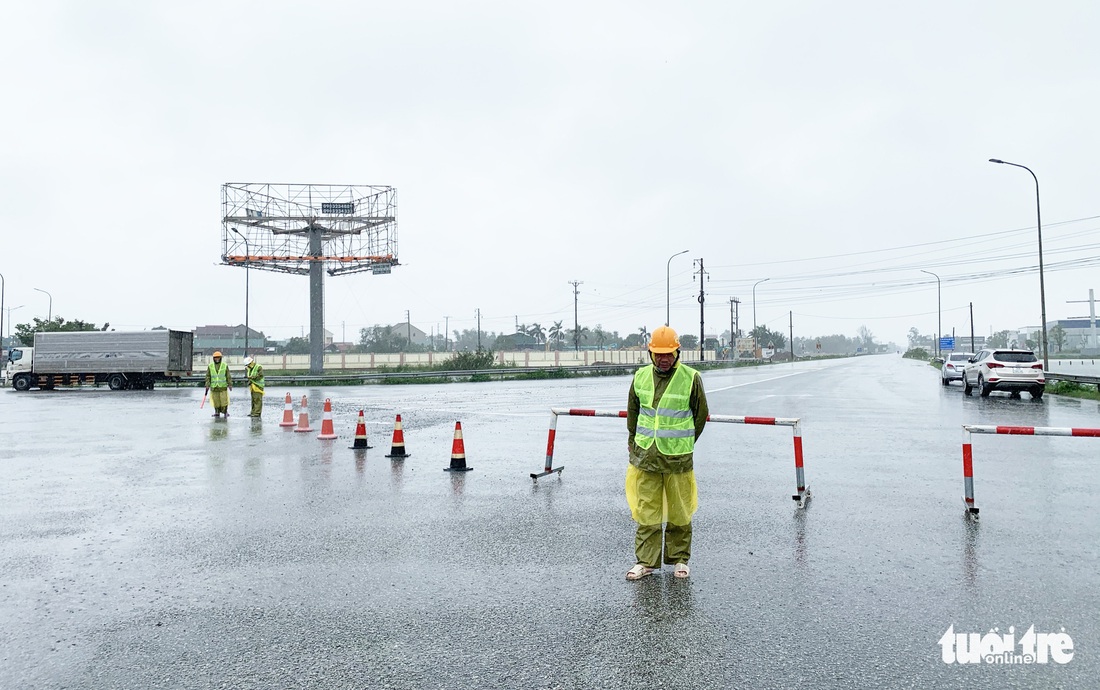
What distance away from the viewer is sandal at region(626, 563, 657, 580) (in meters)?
5.16

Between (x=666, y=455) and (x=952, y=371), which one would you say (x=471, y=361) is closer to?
(x=952, y=371)

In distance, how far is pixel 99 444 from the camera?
13320 millimetres

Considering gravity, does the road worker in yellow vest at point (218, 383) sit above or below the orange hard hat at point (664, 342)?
below

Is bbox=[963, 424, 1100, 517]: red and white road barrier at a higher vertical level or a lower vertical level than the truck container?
lower

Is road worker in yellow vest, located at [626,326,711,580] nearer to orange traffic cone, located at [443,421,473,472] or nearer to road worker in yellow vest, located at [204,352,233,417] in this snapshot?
orange traffic cone, located at [443,421,473,472]

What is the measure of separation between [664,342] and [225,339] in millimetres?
143140

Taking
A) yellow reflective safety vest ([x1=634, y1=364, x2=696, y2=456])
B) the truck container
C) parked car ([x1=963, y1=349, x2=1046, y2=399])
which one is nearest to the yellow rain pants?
yellow reflective safety vest ([x1=634, y1=364, x2=696, y2=456])

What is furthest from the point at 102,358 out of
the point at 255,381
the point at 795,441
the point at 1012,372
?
the point at 1012,372

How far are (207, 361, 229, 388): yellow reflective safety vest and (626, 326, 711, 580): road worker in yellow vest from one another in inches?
588

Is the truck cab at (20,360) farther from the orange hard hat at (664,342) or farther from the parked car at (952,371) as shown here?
the parked car at (952,371)

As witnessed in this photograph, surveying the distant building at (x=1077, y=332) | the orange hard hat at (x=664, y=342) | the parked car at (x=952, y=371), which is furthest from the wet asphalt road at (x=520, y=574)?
the distant building at (x=1077, y=332)

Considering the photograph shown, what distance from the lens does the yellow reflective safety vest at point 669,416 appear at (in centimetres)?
537

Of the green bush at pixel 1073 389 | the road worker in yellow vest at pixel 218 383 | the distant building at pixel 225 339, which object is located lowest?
the green bush at pixel 1073 389

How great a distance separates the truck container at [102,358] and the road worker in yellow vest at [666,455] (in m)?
36.5
